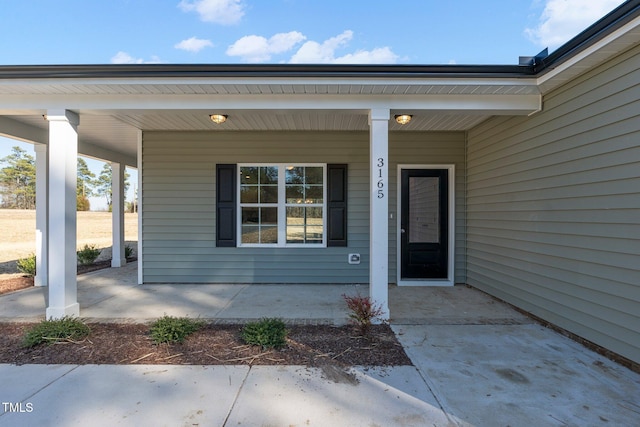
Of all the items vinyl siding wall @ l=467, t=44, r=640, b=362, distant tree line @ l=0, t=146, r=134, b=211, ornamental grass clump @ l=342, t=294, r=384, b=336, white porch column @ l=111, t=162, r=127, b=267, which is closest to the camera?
vinyl siding wall @ l=467, t=44, r=640, b=362

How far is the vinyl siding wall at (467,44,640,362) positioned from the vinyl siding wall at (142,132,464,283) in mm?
1162

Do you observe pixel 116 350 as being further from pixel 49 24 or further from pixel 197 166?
pixel 49 24

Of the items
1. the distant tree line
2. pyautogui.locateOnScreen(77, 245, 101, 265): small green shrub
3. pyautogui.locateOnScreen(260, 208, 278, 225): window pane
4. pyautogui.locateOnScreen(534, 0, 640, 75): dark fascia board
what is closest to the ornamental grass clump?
pyautogui.locateOnScreen(260, 208, 278, 225): window pane

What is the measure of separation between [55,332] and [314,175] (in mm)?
3934

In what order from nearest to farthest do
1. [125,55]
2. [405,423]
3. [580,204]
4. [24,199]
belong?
[405,423]
[580,204]
[125,55]
[24,199]

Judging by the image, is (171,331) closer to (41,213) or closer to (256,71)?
(256,71)

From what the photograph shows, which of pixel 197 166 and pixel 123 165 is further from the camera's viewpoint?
pixel 123 165

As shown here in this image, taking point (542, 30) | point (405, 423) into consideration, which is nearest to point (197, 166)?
point (405, 423)

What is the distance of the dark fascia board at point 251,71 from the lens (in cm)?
324

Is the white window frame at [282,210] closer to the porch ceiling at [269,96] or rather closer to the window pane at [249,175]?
the window pane at [249,175]

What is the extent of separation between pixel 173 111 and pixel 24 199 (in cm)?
4158

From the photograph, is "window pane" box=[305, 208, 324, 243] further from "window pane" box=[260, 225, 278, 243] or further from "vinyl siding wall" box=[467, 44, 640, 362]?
"vinyl siding wall" box=[467, 44, 640, 362]

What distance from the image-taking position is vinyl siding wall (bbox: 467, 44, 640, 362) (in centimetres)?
261

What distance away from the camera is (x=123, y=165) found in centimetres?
769
